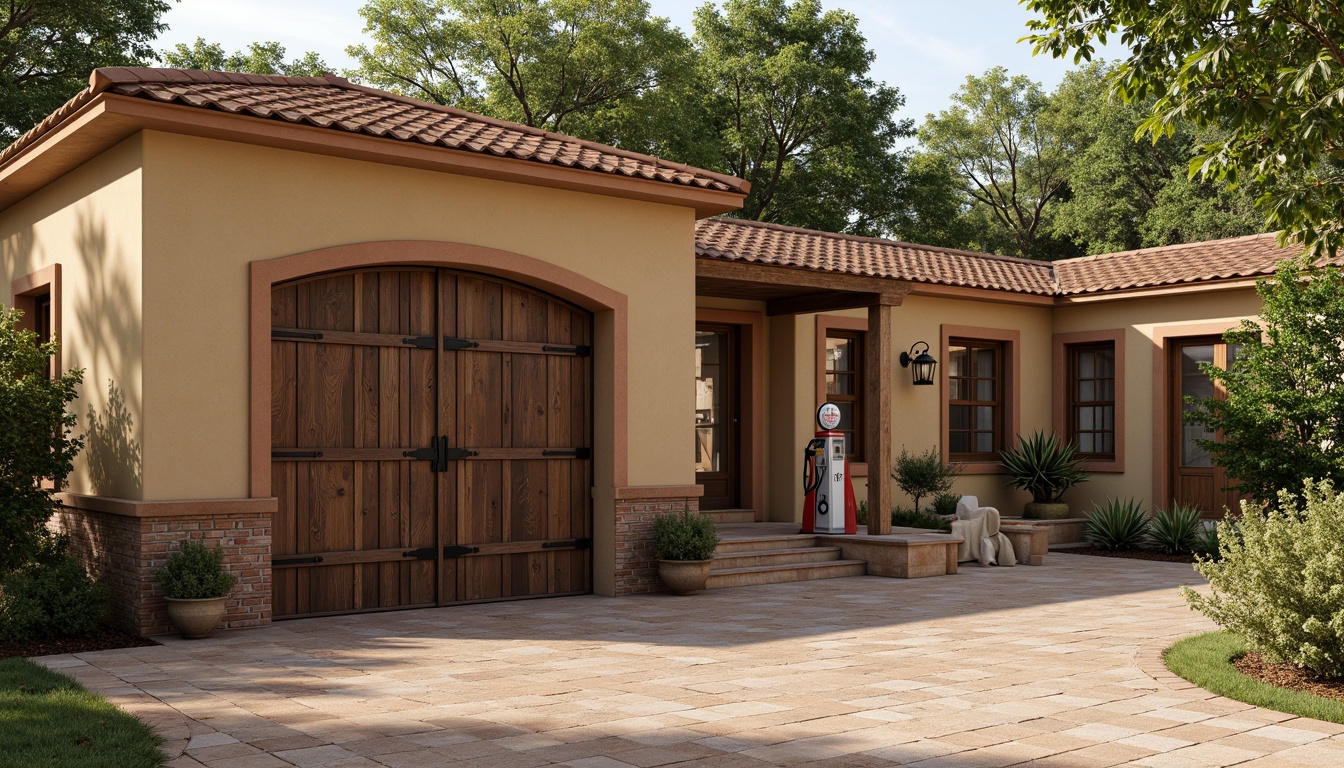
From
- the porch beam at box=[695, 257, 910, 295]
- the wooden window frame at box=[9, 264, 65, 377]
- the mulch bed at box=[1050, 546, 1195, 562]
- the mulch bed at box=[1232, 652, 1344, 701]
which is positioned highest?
the porch beam at box=[695, 257, 910, 295]

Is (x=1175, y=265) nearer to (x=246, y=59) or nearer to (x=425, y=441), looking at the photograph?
(x=425, y=441)

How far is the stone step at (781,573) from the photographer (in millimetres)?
10727

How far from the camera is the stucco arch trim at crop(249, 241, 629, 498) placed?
8.31 meters

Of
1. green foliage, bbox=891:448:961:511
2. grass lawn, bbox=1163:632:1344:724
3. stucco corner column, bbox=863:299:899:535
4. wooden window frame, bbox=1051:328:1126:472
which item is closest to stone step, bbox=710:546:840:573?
stucco corner column, bbox=863:299:899:535

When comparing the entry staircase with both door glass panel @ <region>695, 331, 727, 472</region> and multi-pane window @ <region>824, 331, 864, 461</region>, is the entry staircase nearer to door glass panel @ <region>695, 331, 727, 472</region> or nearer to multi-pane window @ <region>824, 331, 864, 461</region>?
door glass panel @ <region>695, 331, 727, 472</region>

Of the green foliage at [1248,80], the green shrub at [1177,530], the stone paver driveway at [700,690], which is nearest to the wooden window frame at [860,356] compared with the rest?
the green shrub at [1177,530]

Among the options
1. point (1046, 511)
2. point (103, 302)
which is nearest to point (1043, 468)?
point (1046, 511)

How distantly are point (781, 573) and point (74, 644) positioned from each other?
612 cm

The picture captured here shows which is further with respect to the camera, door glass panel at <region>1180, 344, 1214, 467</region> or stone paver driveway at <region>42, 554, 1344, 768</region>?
door glass panel at <region>1180, 344, 1214, 467</region>

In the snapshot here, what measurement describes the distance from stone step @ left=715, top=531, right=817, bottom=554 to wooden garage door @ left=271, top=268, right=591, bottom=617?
1606 millimetres

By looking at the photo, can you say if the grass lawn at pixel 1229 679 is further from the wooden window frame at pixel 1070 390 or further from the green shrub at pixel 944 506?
the wooden window frame at pixel 1070 390

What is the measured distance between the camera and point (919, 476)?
1412 centimetres

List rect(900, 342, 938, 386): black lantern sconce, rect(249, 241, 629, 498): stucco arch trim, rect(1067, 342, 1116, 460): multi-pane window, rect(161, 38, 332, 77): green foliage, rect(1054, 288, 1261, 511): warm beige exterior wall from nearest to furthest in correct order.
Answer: rect(249, 241, 629, 498): stucco arch trim < rect(900, 342, 938, 386): black lantern sconce < rect(1054, 288, 1261, 511): warm beige exterior wall < rect(1067, 342, 1116, 460): multi-pane window < rect(161, 38, 332, 77): green foliage

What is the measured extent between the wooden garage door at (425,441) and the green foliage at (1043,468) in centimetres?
748
